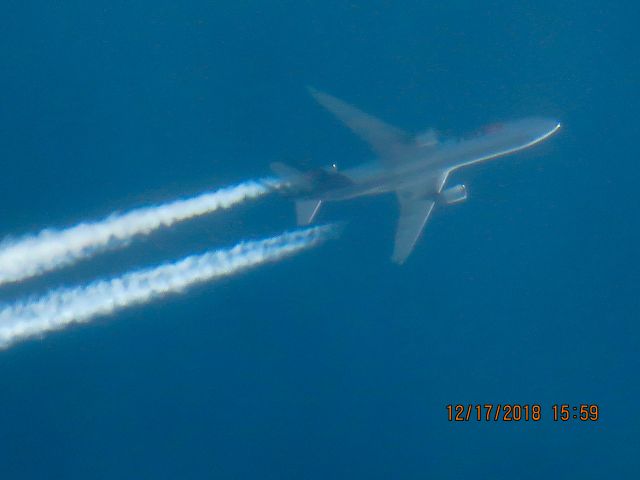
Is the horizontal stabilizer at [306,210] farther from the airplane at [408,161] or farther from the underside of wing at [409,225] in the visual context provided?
the underside of wing at [409,225]

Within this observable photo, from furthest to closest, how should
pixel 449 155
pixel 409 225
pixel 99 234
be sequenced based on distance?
pixel 409 225 → pixel 449 155 → pixel 99 234

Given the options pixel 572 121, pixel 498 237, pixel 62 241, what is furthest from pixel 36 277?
pixel 572 121

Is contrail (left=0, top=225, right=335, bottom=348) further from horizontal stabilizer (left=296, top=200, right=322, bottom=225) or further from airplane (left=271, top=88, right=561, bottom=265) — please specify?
airplane (left=271, top=88, right=561, bottom=265)

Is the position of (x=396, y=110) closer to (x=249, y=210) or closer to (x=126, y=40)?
(x=249, y=210)

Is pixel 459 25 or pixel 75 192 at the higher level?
pixel 459 25

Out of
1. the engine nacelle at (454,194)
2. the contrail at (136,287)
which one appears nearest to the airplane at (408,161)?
the engine nacelle at (454,194)

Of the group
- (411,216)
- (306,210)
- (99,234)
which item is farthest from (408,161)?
(99,234)

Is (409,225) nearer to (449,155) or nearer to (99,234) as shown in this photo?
(449,155)

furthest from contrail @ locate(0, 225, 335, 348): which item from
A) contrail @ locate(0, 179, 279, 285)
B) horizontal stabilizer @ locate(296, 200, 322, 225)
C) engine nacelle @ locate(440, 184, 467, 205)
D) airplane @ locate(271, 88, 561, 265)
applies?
engine nacelle @ locate(440, 184, 467, 205)
